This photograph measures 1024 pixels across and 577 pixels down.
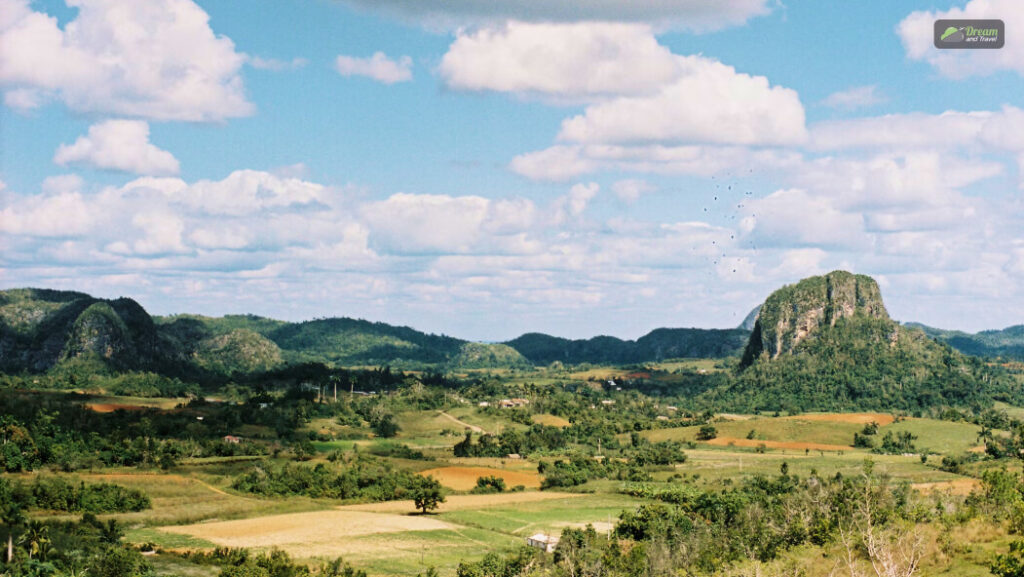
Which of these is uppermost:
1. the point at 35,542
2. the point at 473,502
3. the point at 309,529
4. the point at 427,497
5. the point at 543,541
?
the point at 35,542

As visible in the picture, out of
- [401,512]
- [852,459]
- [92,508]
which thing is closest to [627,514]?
[401,512]

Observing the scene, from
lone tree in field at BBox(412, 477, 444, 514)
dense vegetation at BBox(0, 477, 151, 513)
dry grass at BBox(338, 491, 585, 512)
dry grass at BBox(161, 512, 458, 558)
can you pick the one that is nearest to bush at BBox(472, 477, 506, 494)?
dry grass at BBox(338, 491, 585, 512)

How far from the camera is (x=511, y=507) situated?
11675 centimetres

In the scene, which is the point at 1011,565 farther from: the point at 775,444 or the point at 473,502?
the point at 775,444

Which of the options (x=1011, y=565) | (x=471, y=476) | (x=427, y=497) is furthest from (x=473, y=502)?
(x=1011, y=565)

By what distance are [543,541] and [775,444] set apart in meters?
108

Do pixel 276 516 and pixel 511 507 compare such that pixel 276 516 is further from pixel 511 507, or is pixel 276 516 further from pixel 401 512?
pixel 511 507

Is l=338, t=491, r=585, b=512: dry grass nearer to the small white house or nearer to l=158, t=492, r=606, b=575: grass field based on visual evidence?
l=158, t=492, r=606, b=575: grass field

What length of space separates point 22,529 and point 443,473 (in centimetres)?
6584

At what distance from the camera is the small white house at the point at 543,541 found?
3420 inches

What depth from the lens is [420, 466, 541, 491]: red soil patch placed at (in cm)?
13462

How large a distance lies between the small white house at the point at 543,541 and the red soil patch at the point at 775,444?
333 feet

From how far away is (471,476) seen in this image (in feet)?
458

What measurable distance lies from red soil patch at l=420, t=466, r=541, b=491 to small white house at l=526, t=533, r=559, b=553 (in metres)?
41.2
